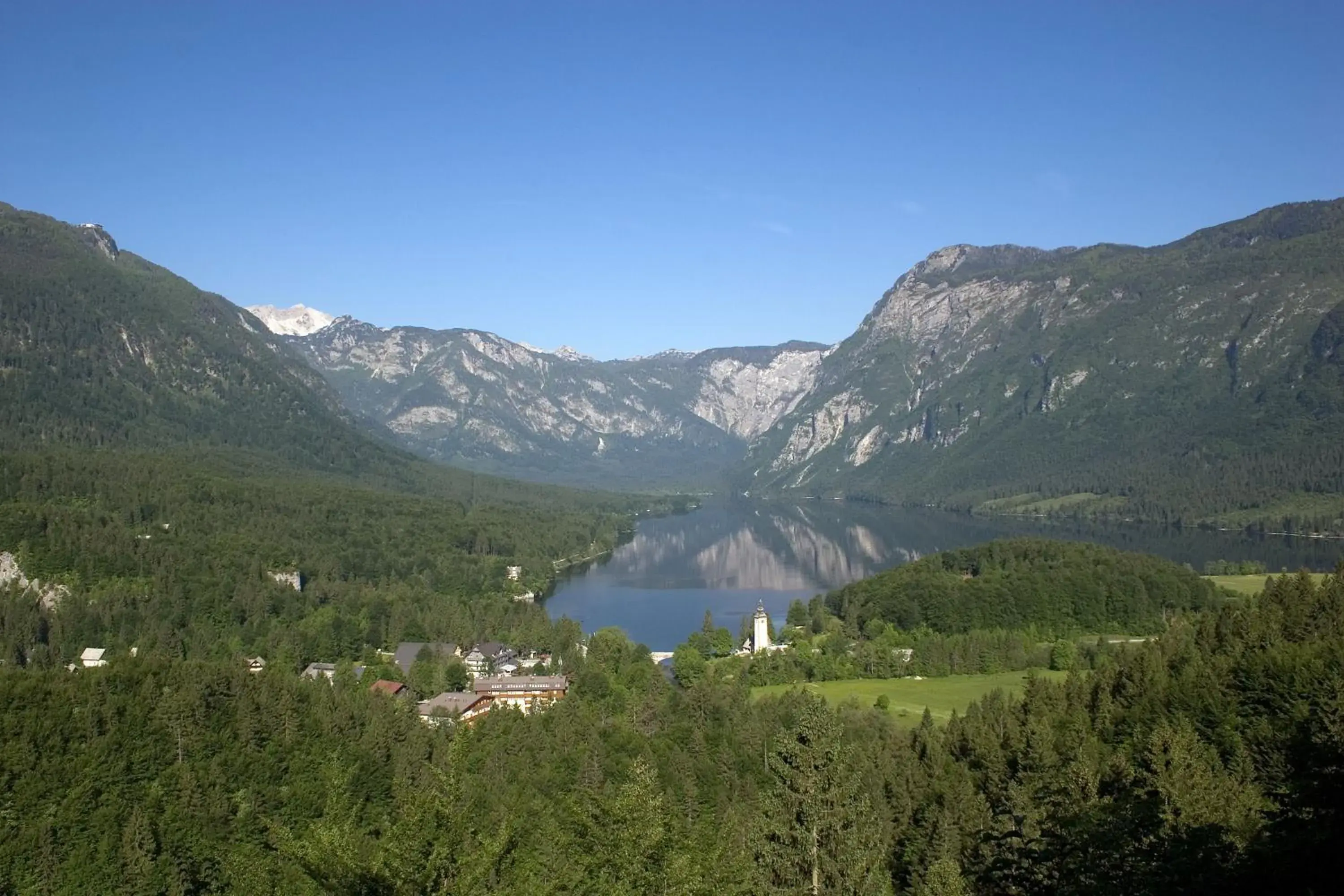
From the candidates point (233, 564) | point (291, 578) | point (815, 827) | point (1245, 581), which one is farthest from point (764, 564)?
point (815, 827)

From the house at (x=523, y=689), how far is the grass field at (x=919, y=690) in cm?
1247

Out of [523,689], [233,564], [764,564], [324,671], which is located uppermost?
[233,564]

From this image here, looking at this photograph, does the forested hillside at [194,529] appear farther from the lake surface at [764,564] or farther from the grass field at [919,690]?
the grass field at [919,690]

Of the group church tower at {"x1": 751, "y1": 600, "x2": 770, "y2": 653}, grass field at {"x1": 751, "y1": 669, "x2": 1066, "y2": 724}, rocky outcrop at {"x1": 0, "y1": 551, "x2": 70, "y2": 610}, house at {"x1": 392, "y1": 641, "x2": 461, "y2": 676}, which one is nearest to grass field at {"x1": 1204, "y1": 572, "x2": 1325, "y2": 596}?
grass field at {"x1": 751, "y1": 669, "x2": 1066, "y2": 724}

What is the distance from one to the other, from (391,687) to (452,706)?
6.80 meters

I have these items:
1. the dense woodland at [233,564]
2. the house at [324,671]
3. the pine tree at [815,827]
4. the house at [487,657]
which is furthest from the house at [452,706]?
the pine tree at [815,827]

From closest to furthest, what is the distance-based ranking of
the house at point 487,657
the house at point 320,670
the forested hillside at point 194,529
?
the house at point 320,670 → the house at point 487,657 → the forested hillside at point 194,529

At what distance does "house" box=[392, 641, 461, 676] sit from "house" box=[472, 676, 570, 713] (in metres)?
8.30

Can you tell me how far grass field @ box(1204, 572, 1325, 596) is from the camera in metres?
98.7

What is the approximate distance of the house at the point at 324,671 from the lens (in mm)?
74438

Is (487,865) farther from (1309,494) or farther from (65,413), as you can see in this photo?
(1309,494)

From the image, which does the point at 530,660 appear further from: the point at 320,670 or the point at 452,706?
the point at 452,706

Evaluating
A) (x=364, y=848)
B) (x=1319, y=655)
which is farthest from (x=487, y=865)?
(x=1319, y=655)

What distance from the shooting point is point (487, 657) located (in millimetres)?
85688
